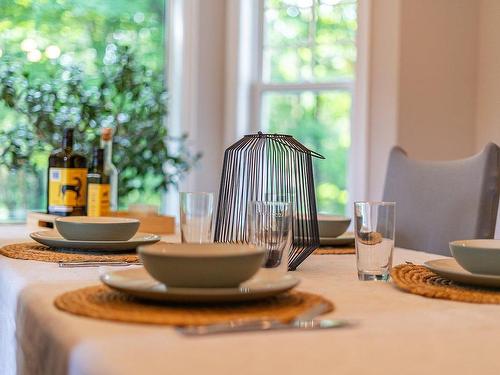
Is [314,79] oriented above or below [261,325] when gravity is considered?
above

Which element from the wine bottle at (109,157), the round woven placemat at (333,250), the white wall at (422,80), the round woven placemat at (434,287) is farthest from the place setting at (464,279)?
the white wall at (422,80)

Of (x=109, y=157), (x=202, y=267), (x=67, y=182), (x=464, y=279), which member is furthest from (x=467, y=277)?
(x=109, y=157)

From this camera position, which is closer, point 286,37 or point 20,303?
point 20,303

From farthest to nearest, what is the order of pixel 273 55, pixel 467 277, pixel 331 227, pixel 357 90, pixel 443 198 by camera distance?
pixel 273 55 → pixel 357 90 → pixel 443 198 → pixel 331 227 → pixel 467 277

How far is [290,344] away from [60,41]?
3397 millimetres

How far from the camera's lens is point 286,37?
155 inches

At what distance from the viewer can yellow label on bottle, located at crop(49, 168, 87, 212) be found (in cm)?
211

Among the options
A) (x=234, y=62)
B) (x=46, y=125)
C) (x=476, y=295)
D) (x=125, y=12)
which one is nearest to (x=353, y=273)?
(x=476, y=295)

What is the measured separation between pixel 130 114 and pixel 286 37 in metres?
0.88

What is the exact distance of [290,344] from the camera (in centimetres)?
75

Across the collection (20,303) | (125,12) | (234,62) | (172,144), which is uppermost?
(125,12)

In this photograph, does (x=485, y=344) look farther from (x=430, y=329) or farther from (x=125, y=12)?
(x=125, y=12)

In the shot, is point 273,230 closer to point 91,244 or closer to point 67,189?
point 91,244

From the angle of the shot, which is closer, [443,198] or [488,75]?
[443,198]
